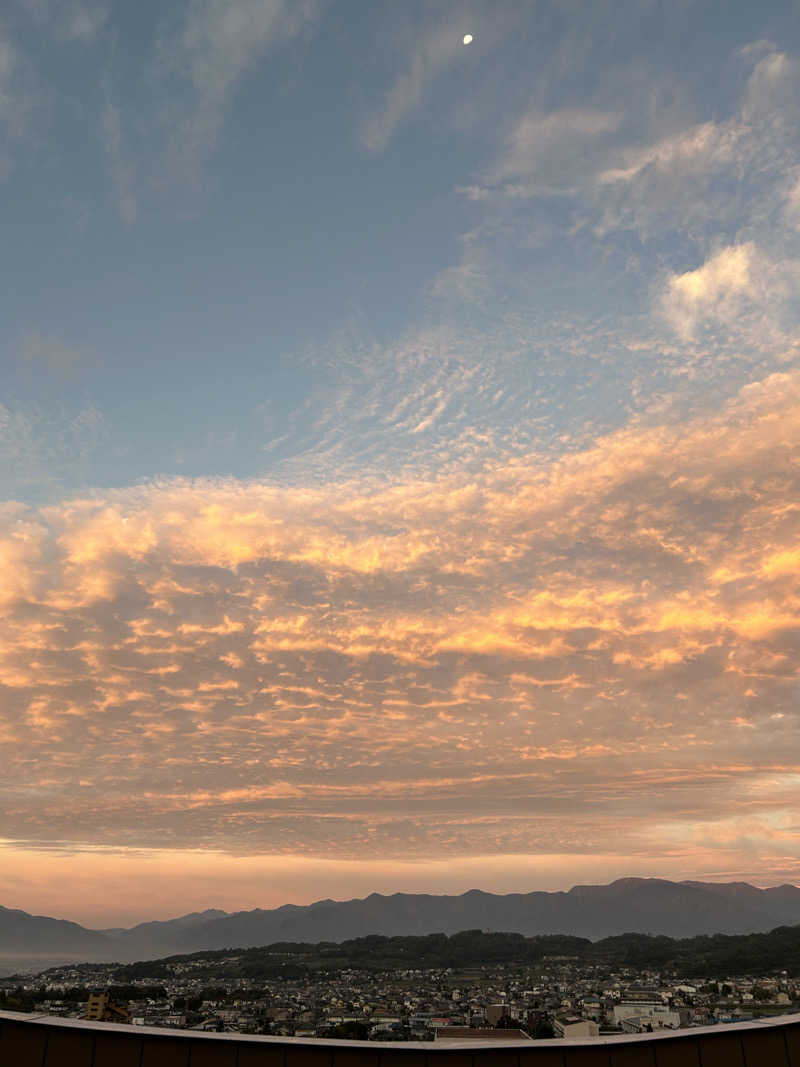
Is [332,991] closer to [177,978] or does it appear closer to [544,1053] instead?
[177,978]

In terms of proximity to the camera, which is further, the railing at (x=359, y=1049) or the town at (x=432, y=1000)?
the town at (x=432, y=1000)

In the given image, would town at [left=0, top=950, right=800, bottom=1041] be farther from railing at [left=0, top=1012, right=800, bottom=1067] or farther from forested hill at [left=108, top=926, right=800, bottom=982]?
railing at [left=0, top=1012, right=800, bottom=1067]

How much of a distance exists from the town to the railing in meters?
30.7

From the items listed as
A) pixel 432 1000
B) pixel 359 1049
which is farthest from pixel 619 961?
pixel 359 1049

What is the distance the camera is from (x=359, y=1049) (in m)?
9.84

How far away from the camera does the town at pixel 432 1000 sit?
216 feet

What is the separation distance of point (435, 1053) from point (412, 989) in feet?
447

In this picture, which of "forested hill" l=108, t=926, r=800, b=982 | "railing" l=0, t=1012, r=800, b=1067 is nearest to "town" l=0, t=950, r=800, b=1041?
"forested hill" l=108, t=926, r=800, b=982

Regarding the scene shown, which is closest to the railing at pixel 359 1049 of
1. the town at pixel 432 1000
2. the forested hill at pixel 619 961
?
the town at pixel 432 1000

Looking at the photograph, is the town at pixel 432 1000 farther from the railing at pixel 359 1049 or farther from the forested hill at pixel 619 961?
the railing at pixel 359 1049

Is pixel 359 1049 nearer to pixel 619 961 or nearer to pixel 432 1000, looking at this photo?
pixel 432 1000

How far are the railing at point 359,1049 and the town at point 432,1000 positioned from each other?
30.7 metres

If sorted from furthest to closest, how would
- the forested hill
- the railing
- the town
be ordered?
the forested hill → the town → the railing

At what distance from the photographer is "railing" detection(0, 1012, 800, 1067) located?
9.53 metres
